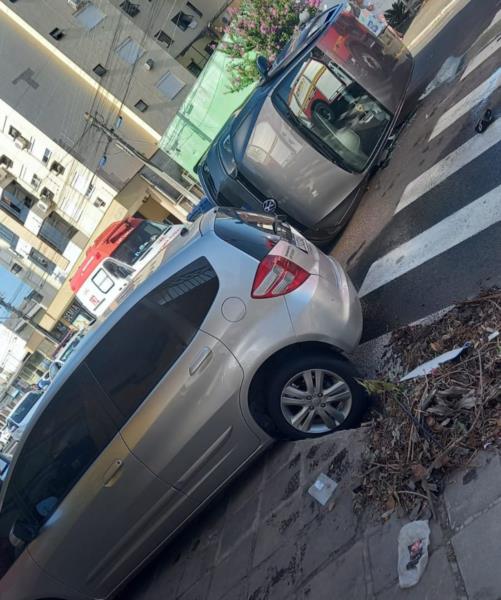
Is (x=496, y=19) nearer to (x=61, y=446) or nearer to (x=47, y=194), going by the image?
(x=61, y=446)

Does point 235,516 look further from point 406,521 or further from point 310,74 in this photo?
point 310,74

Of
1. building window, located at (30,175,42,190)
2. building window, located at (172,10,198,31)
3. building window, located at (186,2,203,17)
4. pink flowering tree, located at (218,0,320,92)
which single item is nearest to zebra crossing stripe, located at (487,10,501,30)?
pink flowering tree, located at (218,0,320,92)

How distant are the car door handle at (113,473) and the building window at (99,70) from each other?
22887 mm

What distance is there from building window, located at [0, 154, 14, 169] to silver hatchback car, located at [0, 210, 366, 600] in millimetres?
23958

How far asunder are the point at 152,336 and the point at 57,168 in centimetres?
2213

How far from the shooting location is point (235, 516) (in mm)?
4426

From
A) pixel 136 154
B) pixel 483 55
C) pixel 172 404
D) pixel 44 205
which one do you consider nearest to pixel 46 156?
pixel 44 205

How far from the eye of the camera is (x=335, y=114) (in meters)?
7.08

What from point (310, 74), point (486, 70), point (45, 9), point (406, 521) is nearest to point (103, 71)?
point (45, 9)

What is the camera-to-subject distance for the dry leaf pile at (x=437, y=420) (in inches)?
113

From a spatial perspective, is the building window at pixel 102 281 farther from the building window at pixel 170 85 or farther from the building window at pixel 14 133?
the building window at pixel 170 85

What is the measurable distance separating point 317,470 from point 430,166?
3.98 metres

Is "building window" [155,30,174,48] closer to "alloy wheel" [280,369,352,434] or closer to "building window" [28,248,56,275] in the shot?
"building window" [28,248,56,275]

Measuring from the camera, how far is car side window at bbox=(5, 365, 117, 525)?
408 cm
